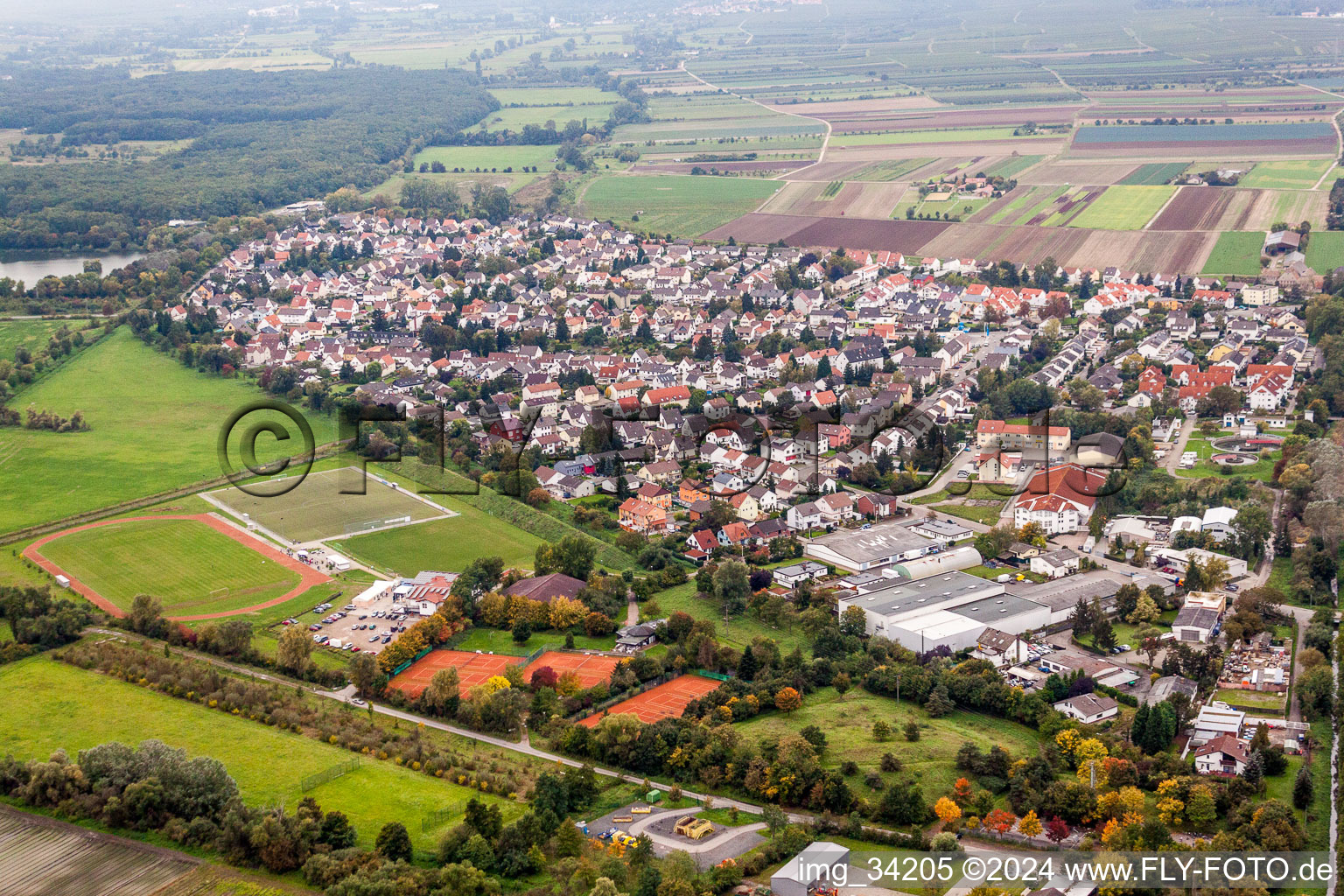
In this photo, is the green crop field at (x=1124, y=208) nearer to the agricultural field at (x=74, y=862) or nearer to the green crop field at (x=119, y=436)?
→ the green crop field at (x=119, y=436)

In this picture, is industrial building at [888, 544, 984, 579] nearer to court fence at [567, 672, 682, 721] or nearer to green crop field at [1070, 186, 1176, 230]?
court fence at [567, 672, 682, 721]

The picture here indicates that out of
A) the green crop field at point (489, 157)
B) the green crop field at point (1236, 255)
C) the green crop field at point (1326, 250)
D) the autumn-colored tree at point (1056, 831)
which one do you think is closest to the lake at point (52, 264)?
the green crop field at point (489, 157)

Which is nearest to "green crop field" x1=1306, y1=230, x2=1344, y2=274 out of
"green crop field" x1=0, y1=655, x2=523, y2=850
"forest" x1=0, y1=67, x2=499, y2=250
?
"green crop field" x1=0, y1=655, x2=523, y2=850

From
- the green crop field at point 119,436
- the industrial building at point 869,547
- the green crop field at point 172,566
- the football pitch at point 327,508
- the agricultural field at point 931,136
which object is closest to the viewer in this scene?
the green crop field at point 172,566

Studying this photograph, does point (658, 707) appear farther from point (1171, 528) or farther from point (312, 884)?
point (1171, 528)

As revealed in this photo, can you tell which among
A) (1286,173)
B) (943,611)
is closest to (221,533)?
(943,611)

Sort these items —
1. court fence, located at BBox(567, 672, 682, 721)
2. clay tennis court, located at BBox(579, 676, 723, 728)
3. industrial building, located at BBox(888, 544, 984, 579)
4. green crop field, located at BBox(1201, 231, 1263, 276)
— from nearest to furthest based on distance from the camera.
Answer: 1. clay tennis court, located at BBox(579, 676, 723, 728)
2. court fence, located at BBox(567, 672, 682, 721)
3. industrial building, located at BBox(888, 544, 984, 579)
4. green crop field, located at BBox(1201, 231, 1263, 276)
